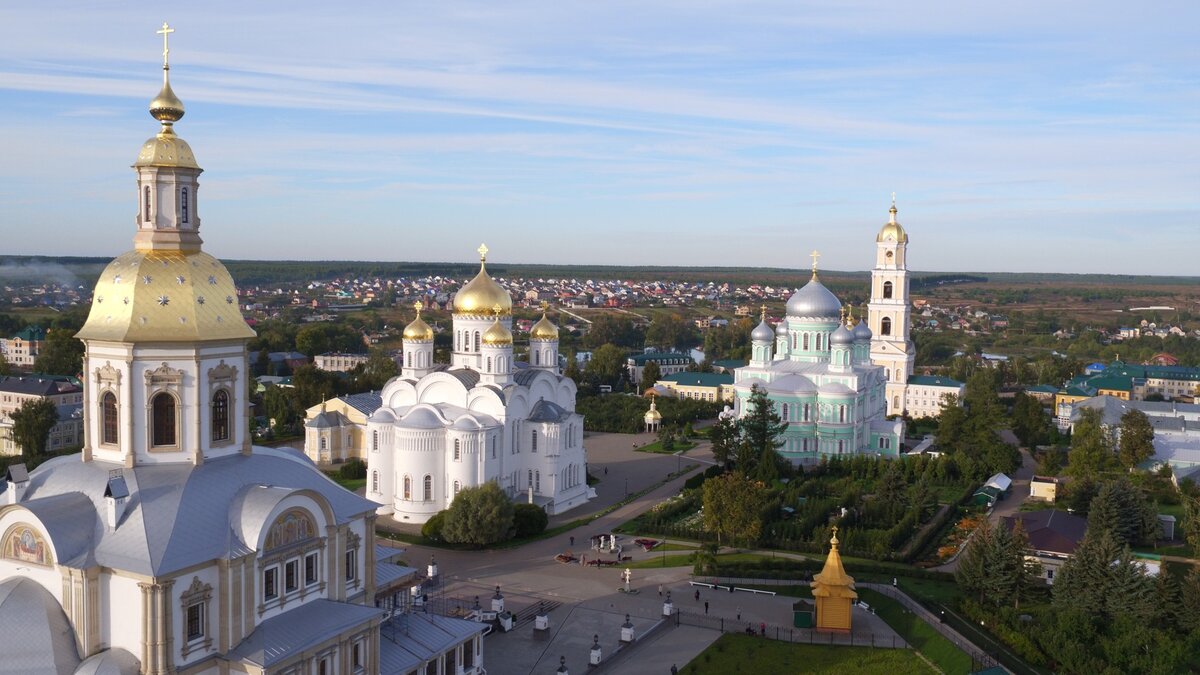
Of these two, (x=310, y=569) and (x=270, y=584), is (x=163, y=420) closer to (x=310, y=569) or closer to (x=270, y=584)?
(x=270, y=584)

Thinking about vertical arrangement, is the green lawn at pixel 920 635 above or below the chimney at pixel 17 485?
below

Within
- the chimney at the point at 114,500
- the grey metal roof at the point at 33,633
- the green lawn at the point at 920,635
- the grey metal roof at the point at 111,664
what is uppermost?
the chimney at the point at 114,500

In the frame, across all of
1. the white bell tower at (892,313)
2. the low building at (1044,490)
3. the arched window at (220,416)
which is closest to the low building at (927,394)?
the white bell tower at (892,313)

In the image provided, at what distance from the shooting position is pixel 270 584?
1507 centimetres

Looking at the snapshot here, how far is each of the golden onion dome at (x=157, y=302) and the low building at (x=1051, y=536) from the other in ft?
59.6

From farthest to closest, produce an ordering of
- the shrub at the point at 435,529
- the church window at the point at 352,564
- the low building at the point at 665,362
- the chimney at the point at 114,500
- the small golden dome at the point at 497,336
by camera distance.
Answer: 1. the low building at the point at 665,362
2. the small golden dome at the point at 497,336
3. the shrub at the point at 435,529
4. the church window at the point at 352,564
5. the chimney at the point at 114,500

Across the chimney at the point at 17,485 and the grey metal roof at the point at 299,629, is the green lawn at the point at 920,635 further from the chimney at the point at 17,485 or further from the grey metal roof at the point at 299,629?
the chimney at the point at 17,485

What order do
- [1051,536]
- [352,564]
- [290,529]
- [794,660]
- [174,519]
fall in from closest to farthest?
[174,519], [290,529], [352,564], [794,660], [1051,536]

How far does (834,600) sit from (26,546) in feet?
51.3

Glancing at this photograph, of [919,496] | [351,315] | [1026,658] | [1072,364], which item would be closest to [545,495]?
[919,496]

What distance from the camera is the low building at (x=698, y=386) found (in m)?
57.6

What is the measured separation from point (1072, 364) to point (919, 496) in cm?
→ 4223

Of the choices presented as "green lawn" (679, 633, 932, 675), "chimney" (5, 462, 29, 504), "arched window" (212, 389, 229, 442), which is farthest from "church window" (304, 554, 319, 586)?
"green lawn" (679, 633, 932, 675)

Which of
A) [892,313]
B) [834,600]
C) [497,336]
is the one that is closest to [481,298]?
[497,336]
